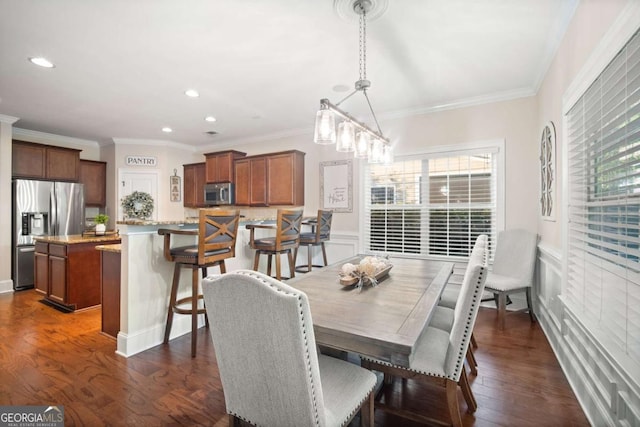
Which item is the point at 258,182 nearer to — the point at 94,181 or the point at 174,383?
the point at 94,181

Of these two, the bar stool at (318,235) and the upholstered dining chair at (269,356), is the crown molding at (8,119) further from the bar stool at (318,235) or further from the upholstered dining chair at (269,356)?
the upholstered dining chair at (269,356)

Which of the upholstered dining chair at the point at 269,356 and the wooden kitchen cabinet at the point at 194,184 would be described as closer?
the upholstered dining chair at the point at 269,356

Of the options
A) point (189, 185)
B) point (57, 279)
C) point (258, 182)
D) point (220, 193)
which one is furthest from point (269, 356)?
point (189, 185)

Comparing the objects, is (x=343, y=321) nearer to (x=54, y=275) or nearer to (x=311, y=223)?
(x=311, y=223)

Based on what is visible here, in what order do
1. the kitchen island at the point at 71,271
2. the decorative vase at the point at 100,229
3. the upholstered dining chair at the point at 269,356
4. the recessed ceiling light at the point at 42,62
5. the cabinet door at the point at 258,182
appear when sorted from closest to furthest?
the upholstered dining chair at the point at 269,356 → the recessed ceiling light at the point at 42,62 → the kitchen island at the point at 71,271 → the decorative vase at the point at 100,229 → the cabinet door at the point at 258,182

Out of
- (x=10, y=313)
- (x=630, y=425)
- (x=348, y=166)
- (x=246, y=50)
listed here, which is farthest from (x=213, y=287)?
(x=10, y=313)

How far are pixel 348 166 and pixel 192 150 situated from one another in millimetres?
3651

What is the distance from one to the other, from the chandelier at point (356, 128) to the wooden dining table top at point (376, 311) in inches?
37.7

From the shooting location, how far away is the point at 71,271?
3.46 metres

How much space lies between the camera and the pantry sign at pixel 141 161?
5.64 meters

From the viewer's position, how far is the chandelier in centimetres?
196

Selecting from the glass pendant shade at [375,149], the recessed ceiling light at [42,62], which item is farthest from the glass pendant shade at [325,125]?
the recessed ceiling light at [42,62]

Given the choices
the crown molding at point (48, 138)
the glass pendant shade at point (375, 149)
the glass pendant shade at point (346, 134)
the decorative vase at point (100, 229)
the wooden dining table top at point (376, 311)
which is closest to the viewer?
the wooden dining table top at point (376, 311)

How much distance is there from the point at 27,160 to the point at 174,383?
191 inches
